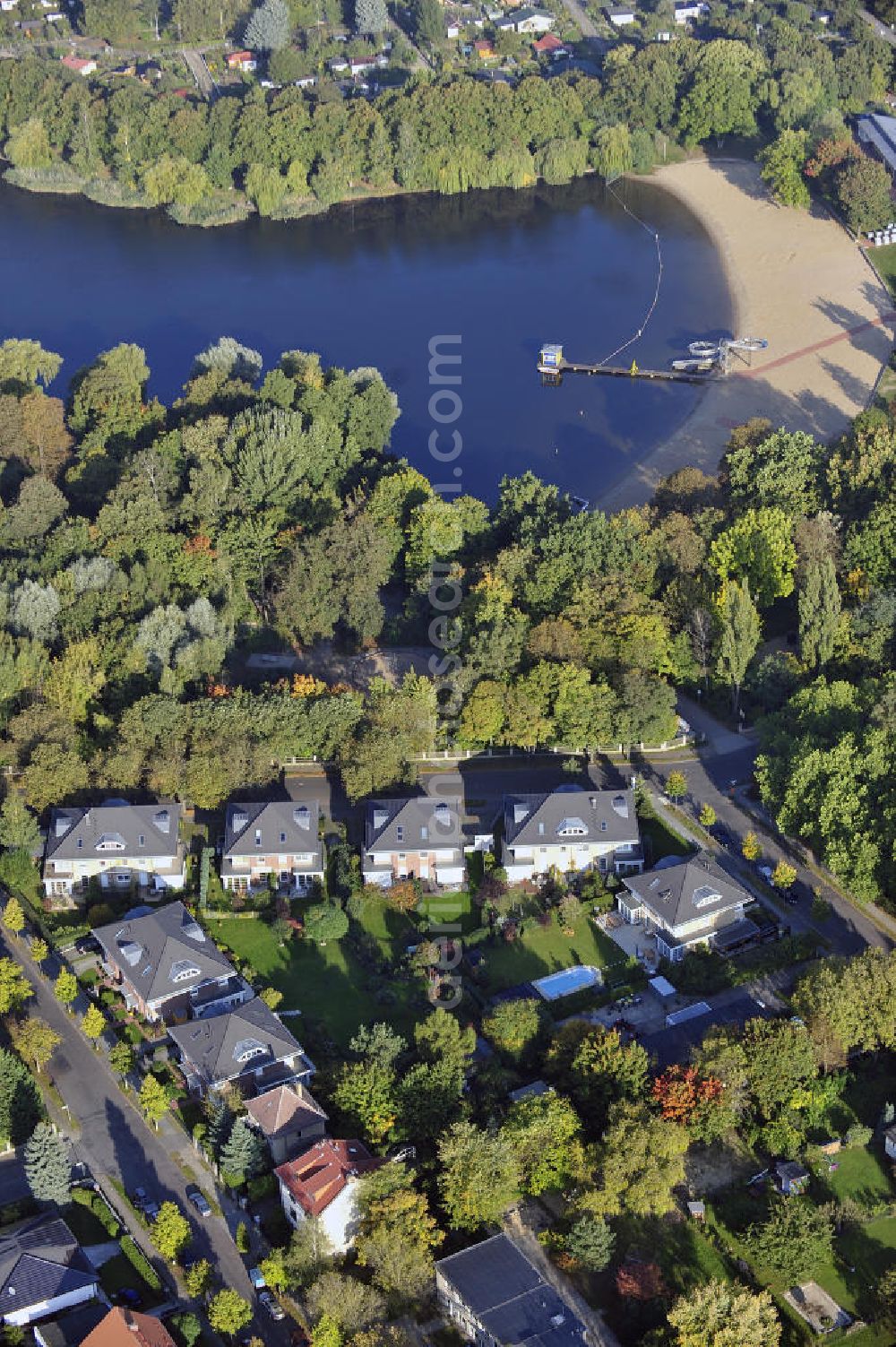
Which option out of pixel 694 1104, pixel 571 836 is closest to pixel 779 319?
pixel 571 836

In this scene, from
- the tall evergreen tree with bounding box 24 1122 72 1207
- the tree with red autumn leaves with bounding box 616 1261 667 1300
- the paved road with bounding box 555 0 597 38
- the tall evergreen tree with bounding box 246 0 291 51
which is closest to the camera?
the tree with red autumn leaves with bounding box 616 1261 667 1300

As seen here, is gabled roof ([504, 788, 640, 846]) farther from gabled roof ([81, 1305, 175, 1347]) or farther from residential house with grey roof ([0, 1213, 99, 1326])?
gabled roof ([81, 1305, 175, 1347])

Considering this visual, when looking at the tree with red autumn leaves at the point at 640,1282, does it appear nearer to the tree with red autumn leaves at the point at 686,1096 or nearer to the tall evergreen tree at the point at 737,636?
the tree with red autumn leaves at the point at 686,1096

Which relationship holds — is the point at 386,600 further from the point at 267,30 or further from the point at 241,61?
the point at 267,30

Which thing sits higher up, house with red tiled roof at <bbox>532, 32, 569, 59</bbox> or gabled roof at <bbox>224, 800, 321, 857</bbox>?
house with red tiled roof at <bbox>532, 32, 569, 59</bbox>

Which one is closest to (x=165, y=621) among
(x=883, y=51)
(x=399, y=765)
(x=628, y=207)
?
(x=399, y=765)

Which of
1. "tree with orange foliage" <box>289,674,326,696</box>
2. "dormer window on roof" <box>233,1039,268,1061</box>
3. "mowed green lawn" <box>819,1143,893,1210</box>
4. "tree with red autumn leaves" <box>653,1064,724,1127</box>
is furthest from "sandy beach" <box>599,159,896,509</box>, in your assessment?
"mowed green lawn" <box>819,1143,893,1210</box>

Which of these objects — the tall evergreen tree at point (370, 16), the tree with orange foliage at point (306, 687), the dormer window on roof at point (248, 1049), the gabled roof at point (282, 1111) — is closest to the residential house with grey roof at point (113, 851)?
the tree with orange foliage at point (306, 687)
